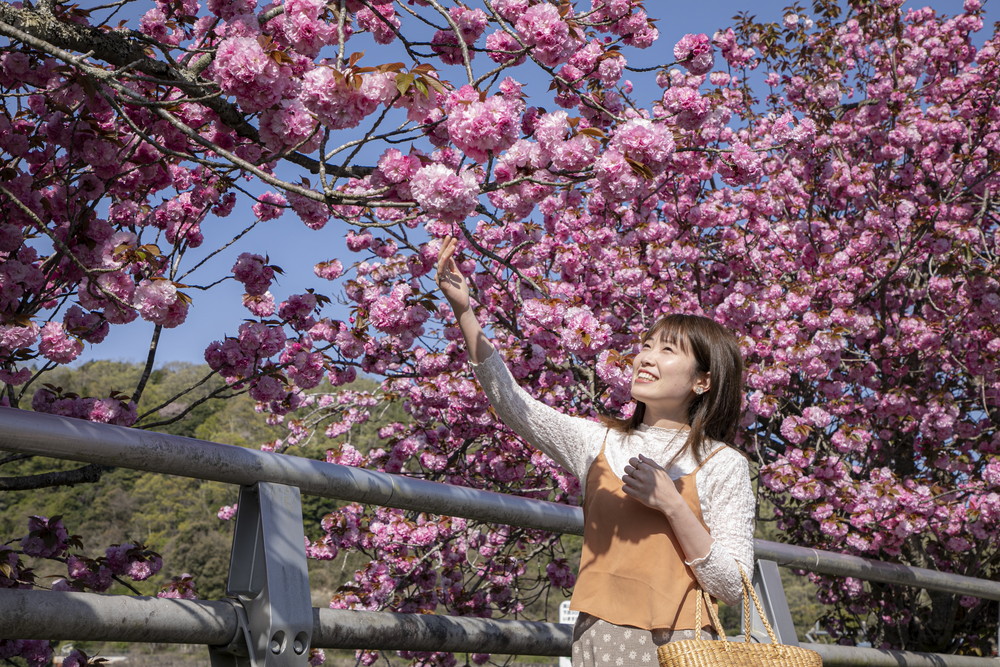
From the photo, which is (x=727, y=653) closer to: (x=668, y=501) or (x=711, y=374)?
(x=668, y=501)

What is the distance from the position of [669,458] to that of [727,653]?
53 cm

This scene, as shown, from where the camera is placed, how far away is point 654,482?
6.04ft

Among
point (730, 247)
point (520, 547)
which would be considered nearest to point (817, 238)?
point (730, 247)

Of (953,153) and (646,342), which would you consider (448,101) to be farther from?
(953,153)

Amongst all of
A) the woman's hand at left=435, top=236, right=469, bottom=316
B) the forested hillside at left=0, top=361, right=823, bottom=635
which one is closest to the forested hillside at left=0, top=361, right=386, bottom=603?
the forested hillside at left=0, top=361, right=823, bottom=635

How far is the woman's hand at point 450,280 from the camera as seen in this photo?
198 centimetres

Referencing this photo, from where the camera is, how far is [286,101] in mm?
2293

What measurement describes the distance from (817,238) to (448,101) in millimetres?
6417

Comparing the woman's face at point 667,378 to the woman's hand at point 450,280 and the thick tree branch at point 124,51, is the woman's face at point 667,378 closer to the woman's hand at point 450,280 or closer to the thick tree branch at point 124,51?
the woman's hand at point 450,280

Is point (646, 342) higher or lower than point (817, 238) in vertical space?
lower

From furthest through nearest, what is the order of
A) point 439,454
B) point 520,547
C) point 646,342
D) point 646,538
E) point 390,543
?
point 520,547 → point 439,454 → point 390,543 → point 646,342 → point 646,538

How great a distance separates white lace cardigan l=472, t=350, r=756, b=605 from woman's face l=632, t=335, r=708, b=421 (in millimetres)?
74

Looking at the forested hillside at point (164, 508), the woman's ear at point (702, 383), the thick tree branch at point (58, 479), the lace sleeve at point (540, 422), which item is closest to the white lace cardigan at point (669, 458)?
the lace sleeve at point (540, 422)

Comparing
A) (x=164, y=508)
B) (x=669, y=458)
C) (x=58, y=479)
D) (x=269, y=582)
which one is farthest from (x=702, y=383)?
(x=164, y=508)
